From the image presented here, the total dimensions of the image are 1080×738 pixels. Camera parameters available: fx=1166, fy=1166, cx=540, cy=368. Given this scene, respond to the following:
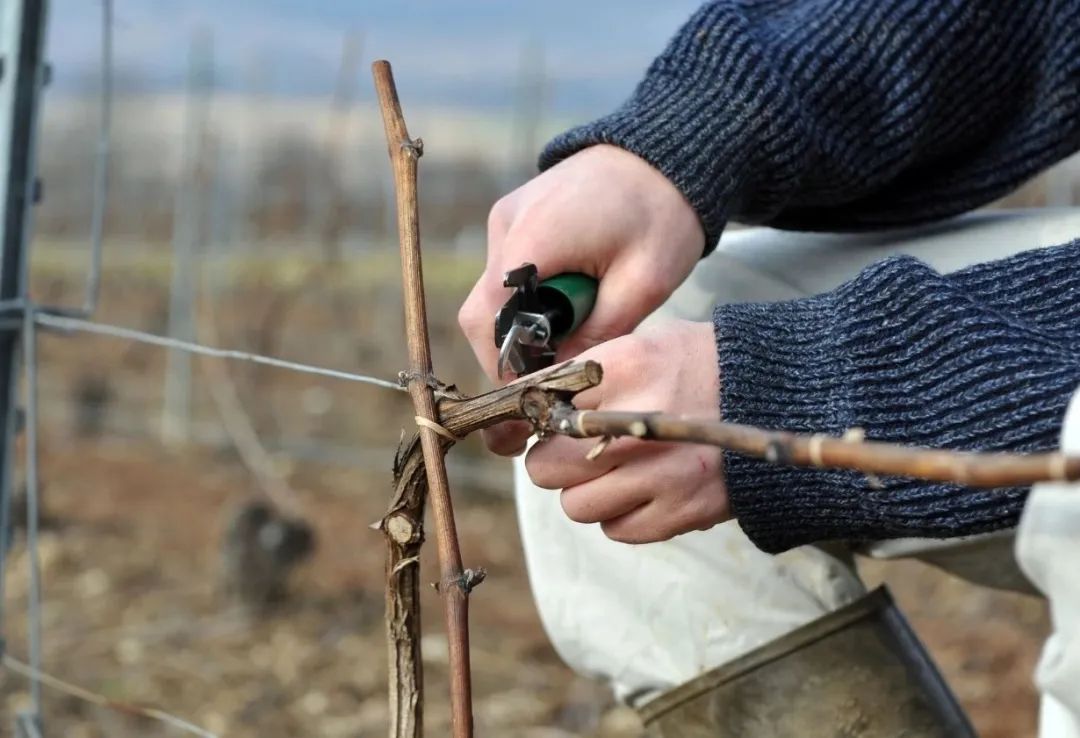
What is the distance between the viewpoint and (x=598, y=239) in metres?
1.16

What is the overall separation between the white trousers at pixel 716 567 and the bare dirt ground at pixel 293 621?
154 cm

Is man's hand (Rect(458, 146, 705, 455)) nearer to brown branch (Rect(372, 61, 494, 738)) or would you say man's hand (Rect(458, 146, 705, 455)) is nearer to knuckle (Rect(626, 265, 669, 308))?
knuckle (Rect(626, 265, 669, 308))

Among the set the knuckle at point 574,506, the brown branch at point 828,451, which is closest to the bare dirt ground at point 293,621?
the knuckle at point 574,506

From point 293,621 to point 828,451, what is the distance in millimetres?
3294

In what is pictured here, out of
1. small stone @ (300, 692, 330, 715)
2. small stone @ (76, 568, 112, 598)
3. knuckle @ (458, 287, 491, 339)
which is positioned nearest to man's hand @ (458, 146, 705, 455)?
knuckle @ (458, 287, 491, 339)

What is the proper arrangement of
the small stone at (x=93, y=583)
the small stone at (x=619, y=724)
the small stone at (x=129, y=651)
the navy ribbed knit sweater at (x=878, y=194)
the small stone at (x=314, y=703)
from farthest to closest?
the small stone at (x=93, y=583) → the small stone at (x=129, y=651) → the small stone at (x=314, y=703) → the small stone at (x=619, y=724) → the navy ribbed knit sweater at (x=878, y=194)

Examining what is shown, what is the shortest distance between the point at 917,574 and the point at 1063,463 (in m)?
3.97

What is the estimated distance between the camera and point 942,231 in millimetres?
1489

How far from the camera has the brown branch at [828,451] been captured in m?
0.56

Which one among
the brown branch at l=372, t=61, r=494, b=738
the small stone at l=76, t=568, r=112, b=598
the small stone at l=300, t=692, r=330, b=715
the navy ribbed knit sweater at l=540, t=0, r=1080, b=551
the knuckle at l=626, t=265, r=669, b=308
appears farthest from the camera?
the small stone at l=76, t=568, r=112, b=598

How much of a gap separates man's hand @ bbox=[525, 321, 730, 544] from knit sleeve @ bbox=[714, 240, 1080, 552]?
0.08 feet

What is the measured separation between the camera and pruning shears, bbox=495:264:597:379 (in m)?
1.07

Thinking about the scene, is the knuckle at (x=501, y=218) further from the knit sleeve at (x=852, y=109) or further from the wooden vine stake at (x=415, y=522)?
the wooden vine stake at (x=415, y=522)

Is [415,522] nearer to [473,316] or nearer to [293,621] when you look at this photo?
[473,316]
